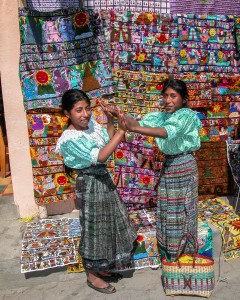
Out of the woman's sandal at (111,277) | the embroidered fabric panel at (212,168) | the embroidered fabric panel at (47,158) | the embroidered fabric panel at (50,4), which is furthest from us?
the embroidered fabric panel at (212,168)

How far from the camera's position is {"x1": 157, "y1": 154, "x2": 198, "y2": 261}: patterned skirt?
3205 millimetres

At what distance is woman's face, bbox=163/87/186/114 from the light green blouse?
0.05 m

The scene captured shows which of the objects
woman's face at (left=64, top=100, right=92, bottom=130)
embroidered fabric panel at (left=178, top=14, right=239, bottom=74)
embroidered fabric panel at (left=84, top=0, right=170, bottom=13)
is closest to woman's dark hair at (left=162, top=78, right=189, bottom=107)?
woman's face at (left=64, top=100, right=92, bottom=130)

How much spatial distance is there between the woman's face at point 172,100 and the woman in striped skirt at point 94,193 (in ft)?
1.68

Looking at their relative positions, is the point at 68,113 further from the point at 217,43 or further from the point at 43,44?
the point at 217,43

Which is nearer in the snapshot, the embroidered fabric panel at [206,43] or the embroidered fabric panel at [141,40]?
the embroidered fabric panel at [141,40]

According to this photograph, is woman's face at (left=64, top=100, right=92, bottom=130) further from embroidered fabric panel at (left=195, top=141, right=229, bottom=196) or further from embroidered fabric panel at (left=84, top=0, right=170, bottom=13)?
embroidered fabric panel at (left=195, top=141, right=229, bottom=196)

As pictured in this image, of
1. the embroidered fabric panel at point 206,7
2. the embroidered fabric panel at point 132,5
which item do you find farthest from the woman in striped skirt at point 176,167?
the embroidered fabric panel at point 206,7

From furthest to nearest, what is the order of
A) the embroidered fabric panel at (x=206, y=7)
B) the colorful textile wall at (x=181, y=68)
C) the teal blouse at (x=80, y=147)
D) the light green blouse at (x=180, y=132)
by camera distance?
the embroidered fabric panel at (x=206, y=7) < the colorful textile wall at (x=181, y=68) < the light green blouse at (x=180, y=132) < the teal blouse at (x=80, y=147)

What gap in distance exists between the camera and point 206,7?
14.4 ft

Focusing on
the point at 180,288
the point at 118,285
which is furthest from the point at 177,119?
the point at 118,285

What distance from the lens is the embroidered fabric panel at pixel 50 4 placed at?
3.90 m

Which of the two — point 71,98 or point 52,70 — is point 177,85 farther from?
point 52,70

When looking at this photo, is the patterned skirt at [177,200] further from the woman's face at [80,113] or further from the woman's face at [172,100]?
the woman's face at [80,113]
